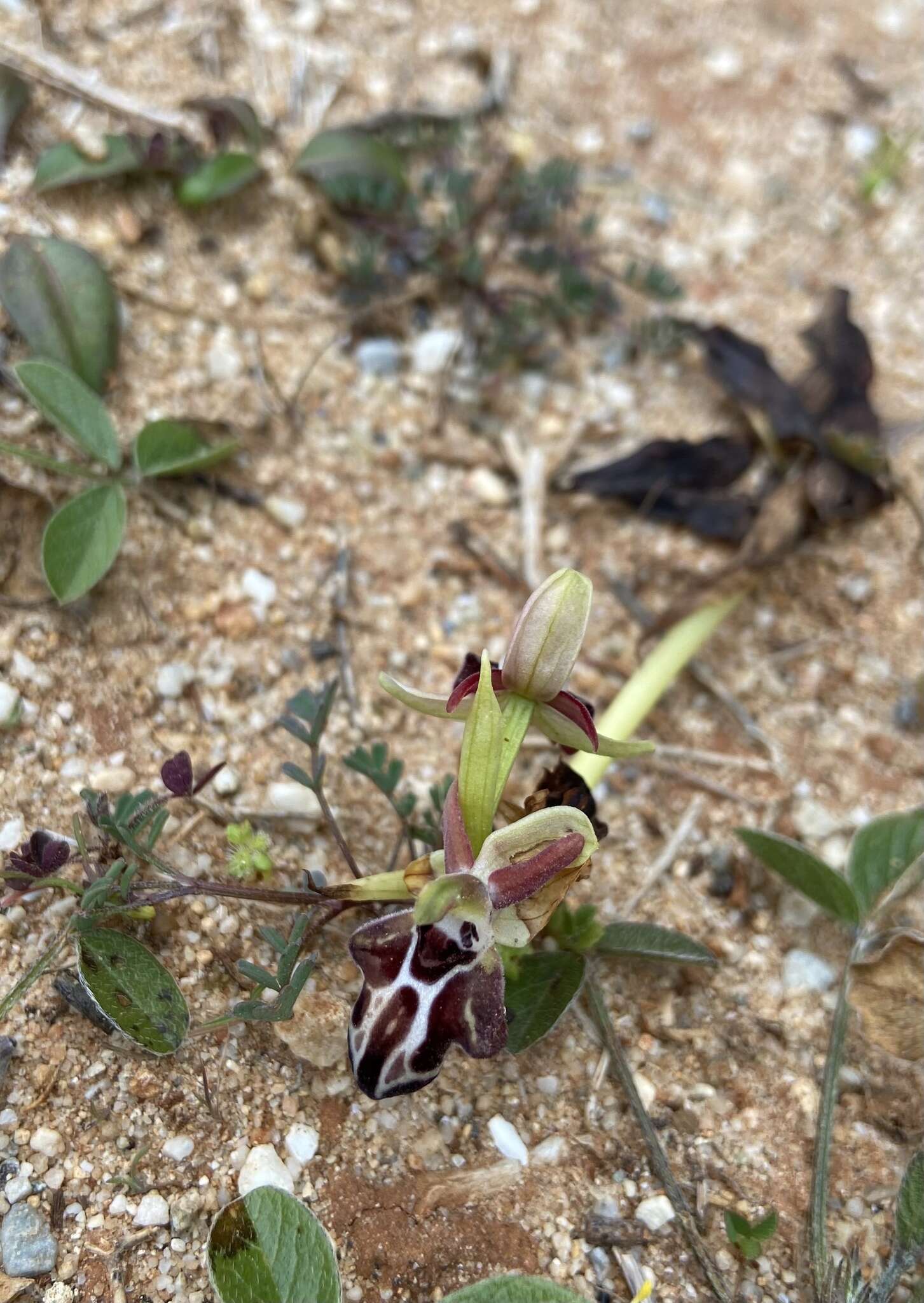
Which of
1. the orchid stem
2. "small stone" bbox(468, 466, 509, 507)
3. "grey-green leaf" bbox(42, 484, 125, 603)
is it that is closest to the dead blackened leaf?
the orchid stem

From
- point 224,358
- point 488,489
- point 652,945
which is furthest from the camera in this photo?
point 488,489

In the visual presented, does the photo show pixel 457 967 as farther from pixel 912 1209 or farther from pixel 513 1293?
pixel 912 1209

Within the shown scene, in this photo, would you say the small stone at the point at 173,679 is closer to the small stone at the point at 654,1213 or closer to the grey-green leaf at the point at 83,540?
the grey-green leaf at the point at 83,540

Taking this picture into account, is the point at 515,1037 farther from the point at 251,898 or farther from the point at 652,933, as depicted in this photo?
the point at 251,898

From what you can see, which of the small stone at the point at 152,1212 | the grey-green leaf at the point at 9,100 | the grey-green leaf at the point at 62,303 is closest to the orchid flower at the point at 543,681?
the small stone at the point at 152,1212

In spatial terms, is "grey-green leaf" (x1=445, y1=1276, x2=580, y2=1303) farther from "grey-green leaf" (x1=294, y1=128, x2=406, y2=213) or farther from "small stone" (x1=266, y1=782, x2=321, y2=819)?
"grey-green leaf" (x1=294, y1=128, x2=406, y2=213)

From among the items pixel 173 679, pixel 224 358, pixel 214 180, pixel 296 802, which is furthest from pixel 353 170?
pixel 296 802
